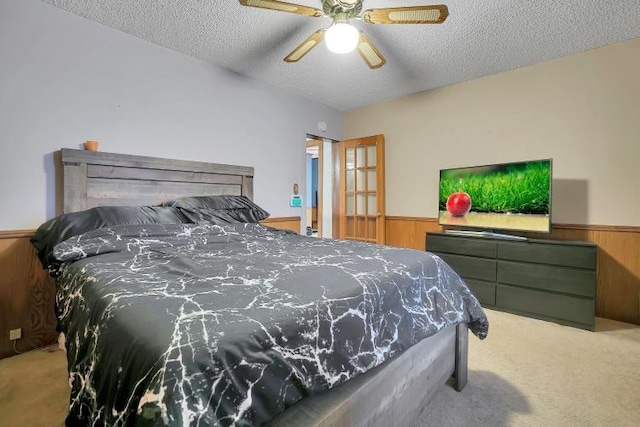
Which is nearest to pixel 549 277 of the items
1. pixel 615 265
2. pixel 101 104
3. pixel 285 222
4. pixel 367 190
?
pixel 615 265

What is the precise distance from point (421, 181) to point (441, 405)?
289cm

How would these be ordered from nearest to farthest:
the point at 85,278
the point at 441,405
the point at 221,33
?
the point at 85,278 < the point at 441,405 < the point at 221,33

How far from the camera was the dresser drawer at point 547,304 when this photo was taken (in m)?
2.58

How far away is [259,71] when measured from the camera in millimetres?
3355

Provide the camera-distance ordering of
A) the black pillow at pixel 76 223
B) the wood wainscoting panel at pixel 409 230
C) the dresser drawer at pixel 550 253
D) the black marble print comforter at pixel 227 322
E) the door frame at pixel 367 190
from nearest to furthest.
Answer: the black marble print comforter at pixel 227 322 → the black pillow at pixel 76 223 → the dresser drawer at pixel 550 253 → the wood wainscoting panel at pixel 409 230 → the door frame at pixel 367 190

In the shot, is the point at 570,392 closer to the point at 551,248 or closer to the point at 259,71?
the point at 551,248

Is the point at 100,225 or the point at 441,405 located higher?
the point at 100,225

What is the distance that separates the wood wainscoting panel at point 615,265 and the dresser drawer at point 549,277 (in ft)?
1.73

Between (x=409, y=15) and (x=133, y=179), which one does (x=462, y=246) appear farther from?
(x=133, y=179)

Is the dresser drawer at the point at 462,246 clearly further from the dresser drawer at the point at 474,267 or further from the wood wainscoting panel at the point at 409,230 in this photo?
the wood wainscoting panel at the point at 409,230

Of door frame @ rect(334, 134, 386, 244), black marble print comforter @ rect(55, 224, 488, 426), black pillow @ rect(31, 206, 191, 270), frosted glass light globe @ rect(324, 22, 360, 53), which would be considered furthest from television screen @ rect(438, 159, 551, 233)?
black pillow @ rect(31, 206, 191, 270)

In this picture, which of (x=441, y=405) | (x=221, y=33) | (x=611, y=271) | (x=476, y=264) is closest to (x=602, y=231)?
(x=611, y=271)

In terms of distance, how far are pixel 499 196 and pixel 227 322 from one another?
320 centimetres

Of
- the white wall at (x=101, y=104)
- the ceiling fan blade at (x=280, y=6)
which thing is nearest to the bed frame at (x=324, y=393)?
the white wall at (x=101, y=104)
